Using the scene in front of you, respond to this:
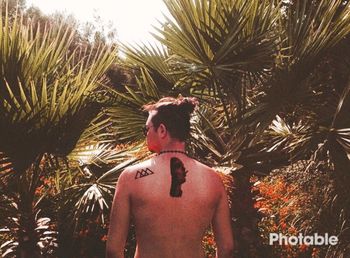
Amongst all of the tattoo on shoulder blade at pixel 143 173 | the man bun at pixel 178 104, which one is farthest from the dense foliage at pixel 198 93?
the tattoo on shoulder blade at pixel 143 173

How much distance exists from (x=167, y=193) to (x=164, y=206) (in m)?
0.07

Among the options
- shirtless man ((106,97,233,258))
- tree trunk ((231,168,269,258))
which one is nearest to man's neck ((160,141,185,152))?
shirtless man ((106,97,233,258))

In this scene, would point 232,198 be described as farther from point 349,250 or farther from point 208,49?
point 208,49

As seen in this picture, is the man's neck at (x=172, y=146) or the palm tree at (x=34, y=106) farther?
the palm tree at (x=34, y=106)

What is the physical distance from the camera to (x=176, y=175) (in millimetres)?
2506

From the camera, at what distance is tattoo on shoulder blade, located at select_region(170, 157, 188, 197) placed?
2.50m

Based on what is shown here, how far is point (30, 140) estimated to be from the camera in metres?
3.25

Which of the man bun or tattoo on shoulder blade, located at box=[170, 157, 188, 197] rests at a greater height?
the man bun

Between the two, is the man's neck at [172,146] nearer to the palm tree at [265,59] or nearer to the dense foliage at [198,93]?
the dense foliage at [198,93]

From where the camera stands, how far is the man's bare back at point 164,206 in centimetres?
251

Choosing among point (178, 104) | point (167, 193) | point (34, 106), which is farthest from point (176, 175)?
point (34, 106)

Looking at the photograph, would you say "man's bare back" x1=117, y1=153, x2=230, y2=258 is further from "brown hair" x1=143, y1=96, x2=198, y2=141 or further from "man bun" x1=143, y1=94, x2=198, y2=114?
"man bun" x1=143, y1=94, x2=198, y2=114

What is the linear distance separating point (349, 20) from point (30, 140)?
2416 millimetres

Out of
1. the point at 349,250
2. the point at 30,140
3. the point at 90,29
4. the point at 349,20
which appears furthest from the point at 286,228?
the point at 90,29
